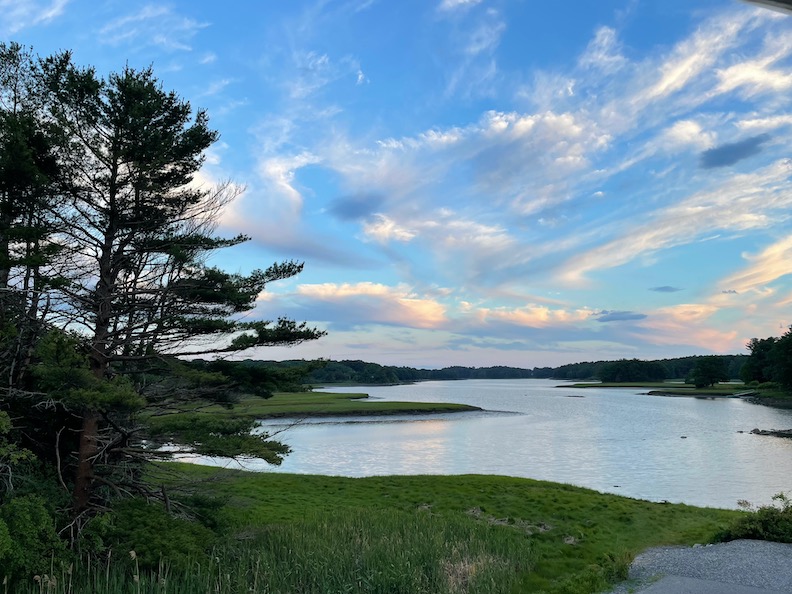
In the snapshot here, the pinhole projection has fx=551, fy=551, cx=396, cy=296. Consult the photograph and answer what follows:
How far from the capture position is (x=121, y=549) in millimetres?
9016

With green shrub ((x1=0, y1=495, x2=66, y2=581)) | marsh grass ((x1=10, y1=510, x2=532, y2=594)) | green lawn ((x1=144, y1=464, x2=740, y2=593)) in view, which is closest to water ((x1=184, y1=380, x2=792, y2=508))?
green lawn ((x1=144, y1=464, x2=740, y2=593))

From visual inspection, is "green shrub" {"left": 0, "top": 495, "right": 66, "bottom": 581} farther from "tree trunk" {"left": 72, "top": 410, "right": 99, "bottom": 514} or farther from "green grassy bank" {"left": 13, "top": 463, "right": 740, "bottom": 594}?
"tree trunk" {"left": 72, "top": 410, "right": 99, "bottom": 514}

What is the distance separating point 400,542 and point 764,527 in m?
8.71

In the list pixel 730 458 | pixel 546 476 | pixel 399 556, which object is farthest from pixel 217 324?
pixel 730 458

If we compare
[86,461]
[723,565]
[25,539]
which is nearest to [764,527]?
[723,565]

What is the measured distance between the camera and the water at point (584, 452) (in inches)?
995

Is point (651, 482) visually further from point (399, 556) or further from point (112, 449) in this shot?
point (112, 449)

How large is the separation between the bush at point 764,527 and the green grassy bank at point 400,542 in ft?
2.49

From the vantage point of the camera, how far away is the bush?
1259 cm

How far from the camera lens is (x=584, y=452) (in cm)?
3528

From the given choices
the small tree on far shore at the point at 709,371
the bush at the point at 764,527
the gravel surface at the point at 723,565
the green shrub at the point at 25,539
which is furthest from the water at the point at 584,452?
the small tree on far shore at the point at 709,371

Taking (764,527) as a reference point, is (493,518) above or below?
below

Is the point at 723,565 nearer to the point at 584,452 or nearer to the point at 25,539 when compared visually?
the point at 25,539

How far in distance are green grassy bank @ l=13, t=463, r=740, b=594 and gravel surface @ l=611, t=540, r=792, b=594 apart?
0.45 meters
